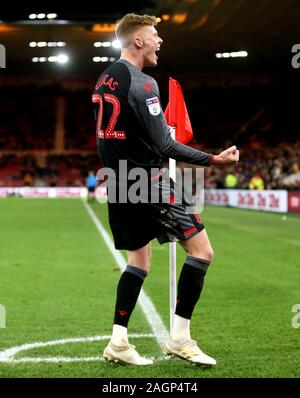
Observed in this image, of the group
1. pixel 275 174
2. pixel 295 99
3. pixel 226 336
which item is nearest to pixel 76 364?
pixel 226 336

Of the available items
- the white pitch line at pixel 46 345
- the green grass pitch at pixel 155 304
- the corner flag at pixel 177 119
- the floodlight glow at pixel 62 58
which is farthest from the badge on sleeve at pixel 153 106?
the floodlight glow at pixel 62 58

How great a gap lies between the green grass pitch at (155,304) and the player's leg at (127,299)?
0.40 ft

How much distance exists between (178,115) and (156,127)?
0.88 metres

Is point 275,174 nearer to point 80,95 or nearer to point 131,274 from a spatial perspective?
point 80,95

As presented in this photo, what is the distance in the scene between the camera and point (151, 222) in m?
4.87

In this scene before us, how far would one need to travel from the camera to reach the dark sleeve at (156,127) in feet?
15.3

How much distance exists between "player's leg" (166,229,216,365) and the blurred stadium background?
0.14 metres

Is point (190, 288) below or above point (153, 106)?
below

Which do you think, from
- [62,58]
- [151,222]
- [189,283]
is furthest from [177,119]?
[62,58]

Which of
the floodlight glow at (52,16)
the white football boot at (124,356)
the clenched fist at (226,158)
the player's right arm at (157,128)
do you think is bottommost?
the white football boot at (124,356)

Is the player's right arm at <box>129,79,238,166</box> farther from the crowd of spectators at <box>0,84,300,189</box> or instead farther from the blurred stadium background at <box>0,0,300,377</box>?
the crowd of spectators at <box>0,84,300,189</box>

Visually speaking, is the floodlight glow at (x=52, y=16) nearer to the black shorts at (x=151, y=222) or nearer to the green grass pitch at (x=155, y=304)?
the green grass pitch at (x=155, y=304)

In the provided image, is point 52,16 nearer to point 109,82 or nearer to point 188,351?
point 109,82

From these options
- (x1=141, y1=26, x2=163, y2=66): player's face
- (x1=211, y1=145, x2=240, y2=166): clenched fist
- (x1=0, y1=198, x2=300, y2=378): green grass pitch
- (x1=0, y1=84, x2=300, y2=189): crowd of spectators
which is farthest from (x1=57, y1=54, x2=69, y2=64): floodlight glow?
(x1=211, y1=145, x2=240, y2=166): clenched fist
